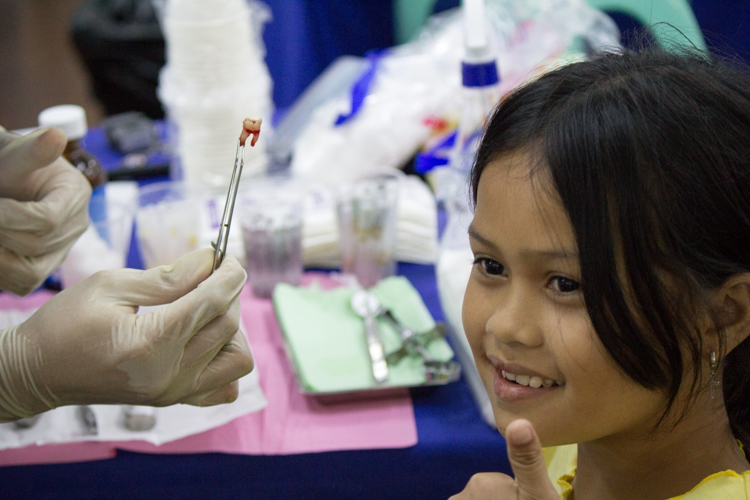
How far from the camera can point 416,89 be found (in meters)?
1.72

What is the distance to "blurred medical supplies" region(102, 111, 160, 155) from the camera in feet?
6.17

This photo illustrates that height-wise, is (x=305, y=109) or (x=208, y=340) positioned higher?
(x=208, y=340)

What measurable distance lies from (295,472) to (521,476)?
48cm

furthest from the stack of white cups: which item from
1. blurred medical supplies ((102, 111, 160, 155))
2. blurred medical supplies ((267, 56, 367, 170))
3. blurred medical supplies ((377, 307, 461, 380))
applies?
Answer: blurred medical supplies ((377, 307, 461, 380))

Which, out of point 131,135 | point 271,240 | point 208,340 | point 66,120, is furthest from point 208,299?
point 131,135

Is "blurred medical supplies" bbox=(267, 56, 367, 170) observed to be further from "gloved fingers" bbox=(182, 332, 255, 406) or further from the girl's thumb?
the girl's thumb

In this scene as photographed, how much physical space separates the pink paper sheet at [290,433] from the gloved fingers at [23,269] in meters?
0.25

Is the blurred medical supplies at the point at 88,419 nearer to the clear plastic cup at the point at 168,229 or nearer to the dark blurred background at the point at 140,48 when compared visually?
the clear plastic cup at the point at 168,229

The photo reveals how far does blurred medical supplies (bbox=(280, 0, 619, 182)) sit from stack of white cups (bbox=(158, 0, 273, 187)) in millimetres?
183

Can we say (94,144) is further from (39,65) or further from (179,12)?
(39,65)

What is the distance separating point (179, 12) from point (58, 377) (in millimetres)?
1086

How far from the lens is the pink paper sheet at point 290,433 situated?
1.00 meters

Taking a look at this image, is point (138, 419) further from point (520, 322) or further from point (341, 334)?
point (520, 322)

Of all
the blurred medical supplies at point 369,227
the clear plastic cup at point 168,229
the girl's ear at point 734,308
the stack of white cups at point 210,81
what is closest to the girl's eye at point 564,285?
the girl's ear at point 734,308
